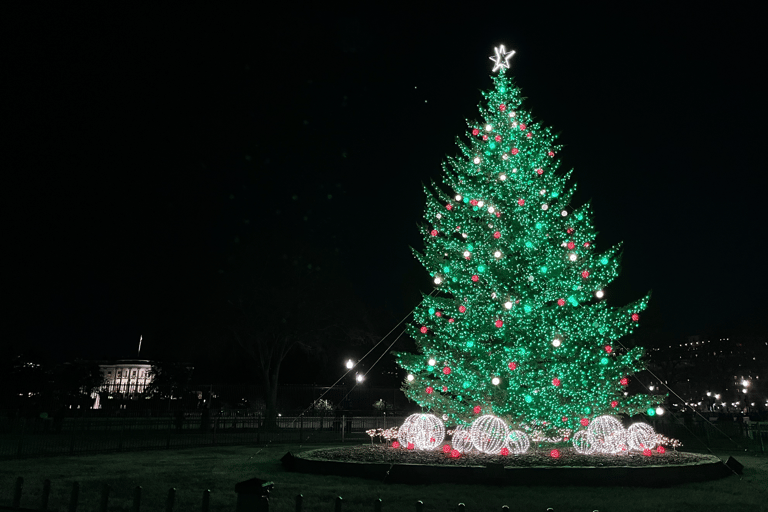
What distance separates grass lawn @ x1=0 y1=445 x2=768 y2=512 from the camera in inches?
368

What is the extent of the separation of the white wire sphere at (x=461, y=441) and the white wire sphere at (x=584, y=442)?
9.13 feet

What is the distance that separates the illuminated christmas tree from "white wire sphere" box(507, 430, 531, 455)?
3.58ft

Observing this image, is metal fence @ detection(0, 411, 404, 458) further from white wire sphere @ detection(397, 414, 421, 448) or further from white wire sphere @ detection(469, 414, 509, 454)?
white wire sphere @ detection(469, 414, 509, 454)

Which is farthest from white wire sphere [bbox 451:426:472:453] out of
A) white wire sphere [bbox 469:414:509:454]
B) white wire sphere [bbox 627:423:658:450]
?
white wire sphere [bbox 627:423:658:450]

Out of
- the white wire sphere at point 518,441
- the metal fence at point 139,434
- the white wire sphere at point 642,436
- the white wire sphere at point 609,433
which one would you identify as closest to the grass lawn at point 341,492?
the white wire sphere at point 642,436

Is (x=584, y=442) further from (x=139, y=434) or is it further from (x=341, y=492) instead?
(x=139, y=434)

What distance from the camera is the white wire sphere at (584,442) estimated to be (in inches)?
585

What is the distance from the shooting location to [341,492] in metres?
10.6

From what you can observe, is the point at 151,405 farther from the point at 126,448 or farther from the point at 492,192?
the point at 492,192

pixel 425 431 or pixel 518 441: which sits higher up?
pixel 425 431

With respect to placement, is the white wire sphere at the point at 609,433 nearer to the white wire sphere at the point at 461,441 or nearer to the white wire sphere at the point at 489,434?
the white wire sphere at the point at 489,434

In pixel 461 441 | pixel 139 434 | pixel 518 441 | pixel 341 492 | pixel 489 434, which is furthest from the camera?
pixel 139 434

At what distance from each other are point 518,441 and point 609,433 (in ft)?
7.29

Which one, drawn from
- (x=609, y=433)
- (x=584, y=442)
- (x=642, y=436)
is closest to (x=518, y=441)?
(x=584, y=442)
